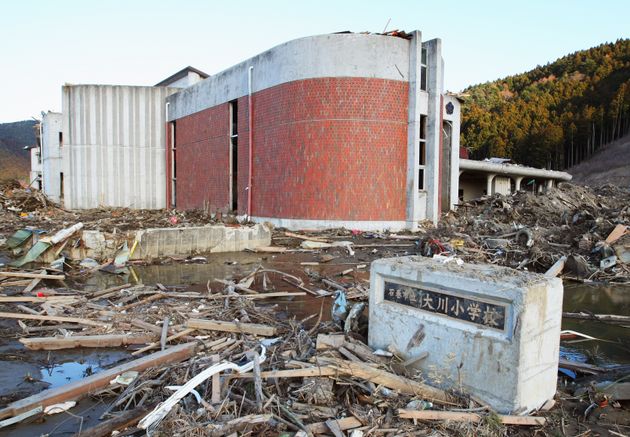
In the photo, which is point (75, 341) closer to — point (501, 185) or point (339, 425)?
point (339, 425)

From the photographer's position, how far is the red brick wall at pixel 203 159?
1045 inches

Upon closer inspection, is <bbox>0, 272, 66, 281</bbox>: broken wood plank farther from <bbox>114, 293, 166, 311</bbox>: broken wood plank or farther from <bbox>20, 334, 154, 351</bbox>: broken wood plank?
<bbox>20, 334, 154, 351</bbox>: broken wood plank

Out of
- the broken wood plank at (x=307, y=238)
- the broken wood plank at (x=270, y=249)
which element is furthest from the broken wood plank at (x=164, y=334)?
the broken wood plank at (x=307, y=238)

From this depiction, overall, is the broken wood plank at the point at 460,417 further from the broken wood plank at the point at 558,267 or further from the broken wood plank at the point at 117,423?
the broken wood plank at the point at 558,267

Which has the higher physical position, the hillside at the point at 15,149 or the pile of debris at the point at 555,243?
the hillside at the point at 15,149

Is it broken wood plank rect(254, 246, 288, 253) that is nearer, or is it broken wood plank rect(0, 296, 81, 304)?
broken wood plank rect(0, 296, 81, 304)

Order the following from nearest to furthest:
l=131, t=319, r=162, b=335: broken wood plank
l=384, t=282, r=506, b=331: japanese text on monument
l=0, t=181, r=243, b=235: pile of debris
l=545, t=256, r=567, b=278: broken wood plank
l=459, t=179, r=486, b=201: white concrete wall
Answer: l=384, t=282, r=506, b=331: japanese text on monument → l=131, t=319, r=162, b=335: broken wood plank → l=545, t=256, r=567, b=278: broken wood plank → l=0, t=181, r=243, b=235: pile of debris → l=459, t=179, r=486, b=201: white concrete wall

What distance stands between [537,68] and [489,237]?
384 ft

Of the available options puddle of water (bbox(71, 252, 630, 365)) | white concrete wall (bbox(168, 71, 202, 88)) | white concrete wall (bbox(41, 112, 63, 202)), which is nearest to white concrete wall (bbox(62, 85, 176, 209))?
white concrete wall (bbox(168, 71, 202, 88))

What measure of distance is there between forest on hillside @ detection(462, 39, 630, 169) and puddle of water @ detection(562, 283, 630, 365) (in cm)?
6186

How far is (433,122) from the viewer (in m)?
21.6

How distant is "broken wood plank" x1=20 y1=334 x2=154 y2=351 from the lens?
651cm

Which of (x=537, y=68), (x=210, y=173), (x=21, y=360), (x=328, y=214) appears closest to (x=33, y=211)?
(x=210, y=173)

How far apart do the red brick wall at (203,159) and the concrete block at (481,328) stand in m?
22.2
